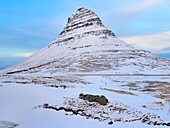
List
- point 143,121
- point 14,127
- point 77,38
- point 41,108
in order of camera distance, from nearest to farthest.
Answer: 1. point 14,127
2. point 143,121
3. point 41,108
4. point 77,38

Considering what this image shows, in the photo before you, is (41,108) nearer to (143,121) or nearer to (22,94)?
(22,94)

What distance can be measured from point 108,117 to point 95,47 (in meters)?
152

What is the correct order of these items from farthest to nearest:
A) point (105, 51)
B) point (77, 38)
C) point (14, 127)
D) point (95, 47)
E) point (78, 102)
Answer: point (77, 38) → point (95, 47) → point (105, 51) → point (78, 102) → point (14, 127)

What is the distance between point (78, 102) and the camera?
1909 cm

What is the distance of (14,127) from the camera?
42.8ft

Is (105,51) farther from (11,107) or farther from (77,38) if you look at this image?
(11,107)

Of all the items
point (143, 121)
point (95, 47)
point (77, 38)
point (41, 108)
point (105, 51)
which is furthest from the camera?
point (77, 38)

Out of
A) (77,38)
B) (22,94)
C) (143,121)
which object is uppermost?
(77,38)

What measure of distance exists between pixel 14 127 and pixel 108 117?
238 inches

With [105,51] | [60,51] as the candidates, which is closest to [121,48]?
[105,51]

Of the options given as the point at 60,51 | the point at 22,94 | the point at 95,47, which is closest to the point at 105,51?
the point at 95,47

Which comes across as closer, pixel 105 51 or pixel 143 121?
pixel 143 121

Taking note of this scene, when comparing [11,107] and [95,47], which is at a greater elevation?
[95,47]

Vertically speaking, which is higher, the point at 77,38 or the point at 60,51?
the point at 77,38
